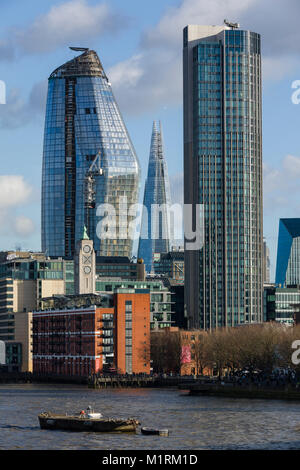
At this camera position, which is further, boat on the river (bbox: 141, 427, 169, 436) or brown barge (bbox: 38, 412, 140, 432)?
brown barge (bbox: 38, 412, 140, 432)

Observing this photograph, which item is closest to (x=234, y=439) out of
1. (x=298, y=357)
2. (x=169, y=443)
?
(x=169, y=443)

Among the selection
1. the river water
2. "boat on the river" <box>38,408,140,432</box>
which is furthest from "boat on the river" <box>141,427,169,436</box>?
"boat on the river" <box>38,408,140,432</box>

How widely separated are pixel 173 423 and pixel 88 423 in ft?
40.6

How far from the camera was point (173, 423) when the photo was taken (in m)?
142

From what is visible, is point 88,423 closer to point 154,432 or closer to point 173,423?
point 154,432

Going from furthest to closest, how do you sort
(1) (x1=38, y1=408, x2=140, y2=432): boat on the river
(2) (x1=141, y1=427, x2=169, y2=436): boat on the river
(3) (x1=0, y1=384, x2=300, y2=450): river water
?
1. (1) (x1=38, y1=408, x2=140, y2=432): boat on the river
2. (2) (x1=141, y1=427, x2=169, y2=436): boat on the river
3. (3) (x1=0, y1=384, x2=300, y2=450): river water

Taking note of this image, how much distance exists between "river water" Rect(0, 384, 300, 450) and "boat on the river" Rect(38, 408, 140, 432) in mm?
1740

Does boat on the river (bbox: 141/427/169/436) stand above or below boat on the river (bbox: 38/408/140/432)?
below

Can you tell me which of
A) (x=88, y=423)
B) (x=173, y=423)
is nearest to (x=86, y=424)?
(x=88, y=423)

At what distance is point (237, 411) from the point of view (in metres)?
159

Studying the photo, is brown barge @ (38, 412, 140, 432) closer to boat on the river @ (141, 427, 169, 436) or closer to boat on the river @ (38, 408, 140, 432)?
boat on the river @ (38, 408, 140, 432)

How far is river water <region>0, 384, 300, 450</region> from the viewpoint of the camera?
394 feet
